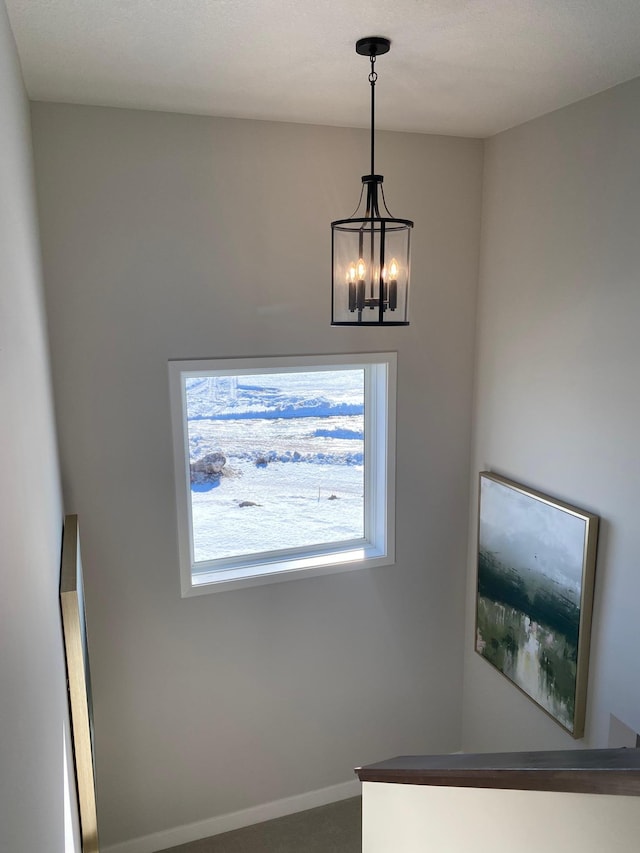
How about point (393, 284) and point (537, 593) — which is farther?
point (537, 593)

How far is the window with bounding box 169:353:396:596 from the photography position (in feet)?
9.60

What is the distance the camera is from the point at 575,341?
98.1 inches

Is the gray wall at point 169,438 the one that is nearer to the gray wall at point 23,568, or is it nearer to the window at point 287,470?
the window at point 287,470

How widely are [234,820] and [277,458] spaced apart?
1807 millimetres

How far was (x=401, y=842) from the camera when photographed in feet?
4.27

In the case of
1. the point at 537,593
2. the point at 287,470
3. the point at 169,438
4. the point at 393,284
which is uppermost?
the point at 393,284

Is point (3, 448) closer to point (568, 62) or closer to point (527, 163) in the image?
point (568, 62)

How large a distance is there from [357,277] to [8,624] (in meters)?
1.31

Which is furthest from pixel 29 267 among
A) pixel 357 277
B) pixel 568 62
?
pixel 568 62

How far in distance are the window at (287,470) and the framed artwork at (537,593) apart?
0.51 m

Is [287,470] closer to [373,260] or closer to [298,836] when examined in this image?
[373,260]

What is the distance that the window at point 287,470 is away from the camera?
2926 mm

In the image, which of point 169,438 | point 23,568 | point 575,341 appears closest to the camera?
point 23,568

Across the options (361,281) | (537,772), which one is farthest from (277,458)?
(537,772)
